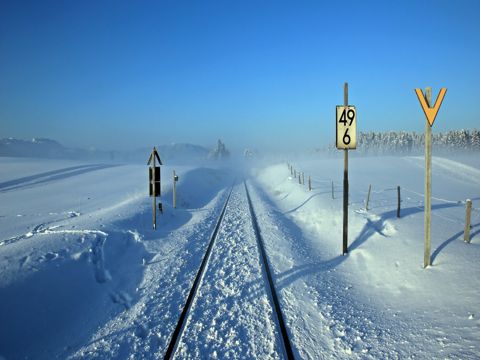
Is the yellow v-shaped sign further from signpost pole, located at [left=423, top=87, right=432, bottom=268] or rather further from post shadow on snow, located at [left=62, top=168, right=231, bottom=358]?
post shadow on snow, located at [left=62, top=168, right=231, bottom=358]

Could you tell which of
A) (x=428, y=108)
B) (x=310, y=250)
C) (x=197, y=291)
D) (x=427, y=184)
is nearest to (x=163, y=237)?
(x=197, y=291)

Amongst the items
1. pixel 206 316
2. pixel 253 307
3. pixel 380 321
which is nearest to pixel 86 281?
pixel 206 316

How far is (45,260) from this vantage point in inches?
313

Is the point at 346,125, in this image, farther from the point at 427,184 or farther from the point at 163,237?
the point at 163,237

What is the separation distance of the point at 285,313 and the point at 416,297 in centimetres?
311

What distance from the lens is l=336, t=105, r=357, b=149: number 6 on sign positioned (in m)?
8.98

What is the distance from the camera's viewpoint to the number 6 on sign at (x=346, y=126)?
29.5 feet

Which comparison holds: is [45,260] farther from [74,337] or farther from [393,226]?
[393,226]

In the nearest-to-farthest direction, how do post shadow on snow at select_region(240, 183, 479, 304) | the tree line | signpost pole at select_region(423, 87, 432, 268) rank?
signpost pole at select_region(423, 87, 432, 268) → post shadow on snow at select_region(240, 183, 479, 304) → the tree line

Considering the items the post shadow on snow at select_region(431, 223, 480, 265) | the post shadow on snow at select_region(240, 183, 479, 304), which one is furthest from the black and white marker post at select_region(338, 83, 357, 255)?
the post shadow on snow at select_region(431, 223, 480, 265)

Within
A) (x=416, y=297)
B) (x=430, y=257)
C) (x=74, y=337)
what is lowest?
(x=74, y=337)

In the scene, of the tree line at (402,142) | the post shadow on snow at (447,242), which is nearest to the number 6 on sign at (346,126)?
the post shadow on snow at (447,242)

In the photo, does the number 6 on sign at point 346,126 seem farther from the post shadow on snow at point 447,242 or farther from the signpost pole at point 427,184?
the post shadow on snow at point 447,242

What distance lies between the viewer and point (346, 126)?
9031 mm
